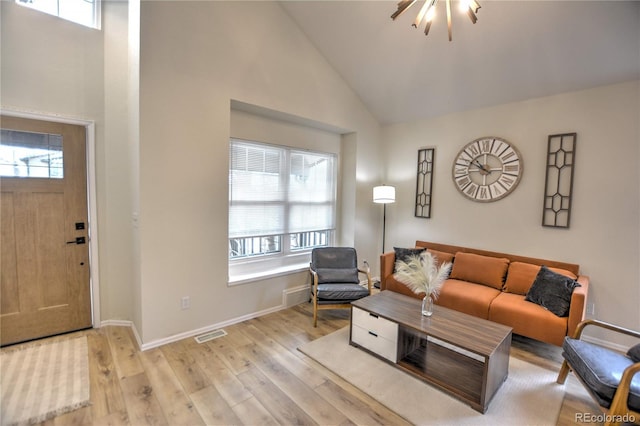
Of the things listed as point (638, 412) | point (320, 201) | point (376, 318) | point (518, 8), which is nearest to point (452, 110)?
point (518, 8)

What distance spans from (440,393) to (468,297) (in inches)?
50.2

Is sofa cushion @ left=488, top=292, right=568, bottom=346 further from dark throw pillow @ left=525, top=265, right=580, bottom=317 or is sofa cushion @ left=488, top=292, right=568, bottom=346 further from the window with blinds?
the window with blinds

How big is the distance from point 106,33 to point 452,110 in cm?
422

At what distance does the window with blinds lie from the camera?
3584 mm

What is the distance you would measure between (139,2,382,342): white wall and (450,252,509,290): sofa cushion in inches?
94.3

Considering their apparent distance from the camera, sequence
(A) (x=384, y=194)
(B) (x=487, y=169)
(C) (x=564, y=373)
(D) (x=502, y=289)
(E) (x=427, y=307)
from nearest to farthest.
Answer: (C) (x=564, y=373) → (E) (x=427, y=307) → (D) (x=502, y=289) → (B) (x=487, y=169) → (A) (x=384, y=194)

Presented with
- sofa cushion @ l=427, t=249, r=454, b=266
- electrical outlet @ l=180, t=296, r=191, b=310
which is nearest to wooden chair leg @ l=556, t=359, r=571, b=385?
sofa cushion @ l=427, t=249, r=454, b=266

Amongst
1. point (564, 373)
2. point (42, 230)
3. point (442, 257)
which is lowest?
point (564, 373)

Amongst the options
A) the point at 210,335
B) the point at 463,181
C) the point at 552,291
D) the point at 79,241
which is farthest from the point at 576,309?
the point at 79,241

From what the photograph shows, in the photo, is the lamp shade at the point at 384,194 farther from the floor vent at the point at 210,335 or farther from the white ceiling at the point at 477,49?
the floor vent at the point at 210,335

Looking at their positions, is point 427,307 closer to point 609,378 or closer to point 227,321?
point 609,378

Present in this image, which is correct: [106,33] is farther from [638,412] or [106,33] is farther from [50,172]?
[638,412]

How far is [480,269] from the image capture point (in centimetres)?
362

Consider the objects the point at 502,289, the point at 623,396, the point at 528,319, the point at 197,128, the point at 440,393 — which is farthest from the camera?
the point at 502,289
